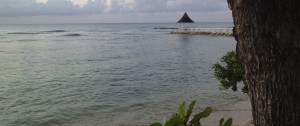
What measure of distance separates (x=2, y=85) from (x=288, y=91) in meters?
19.6

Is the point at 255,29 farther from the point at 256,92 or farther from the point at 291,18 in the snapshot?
the point at 256,92

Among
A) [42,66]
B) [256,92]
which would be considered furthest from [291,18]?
[42,66]

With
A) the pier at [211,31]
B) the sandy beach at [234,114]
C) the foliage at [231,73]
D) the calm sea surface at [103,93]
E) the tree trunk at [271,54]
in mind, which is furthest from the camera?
the pier at [211,31]

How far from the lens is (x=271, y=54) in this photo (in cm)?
289

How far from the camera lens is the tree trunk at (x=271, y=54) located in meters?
2.81

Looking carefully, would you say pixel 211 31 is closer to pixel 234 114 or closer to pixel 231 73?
pixel 234 114

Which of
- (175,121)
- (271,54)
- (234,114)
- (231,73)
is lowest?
(234,114)

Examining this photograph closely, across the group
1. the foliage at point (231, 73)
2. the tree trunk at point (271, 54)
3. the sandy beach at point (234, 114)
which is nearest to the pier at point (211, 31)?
the sandy beach at point (234, 114)

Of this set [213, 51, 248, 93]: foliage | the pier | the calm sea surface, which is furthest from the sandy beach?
the pier

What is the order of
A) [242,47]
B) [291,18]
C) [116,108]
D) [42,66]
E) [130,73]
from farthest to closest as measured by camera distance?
[42,66], [130,73], [116,108], [242,47], [291,18]

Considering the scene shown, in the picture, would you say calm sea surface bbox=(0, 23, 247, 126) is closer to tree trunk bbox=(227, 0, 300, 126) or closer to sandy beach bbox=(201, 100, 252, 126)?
sandy beach bbox=(201, 100, 252, 126)

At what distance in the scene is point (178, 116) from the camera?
3162 mm

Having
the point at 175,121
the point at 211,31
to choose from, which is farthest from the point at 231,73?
the point at 211,31

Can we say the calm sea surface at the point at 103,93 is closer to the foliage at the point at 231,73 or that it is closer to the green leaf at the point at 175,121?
the foliage at the point at 231,73
